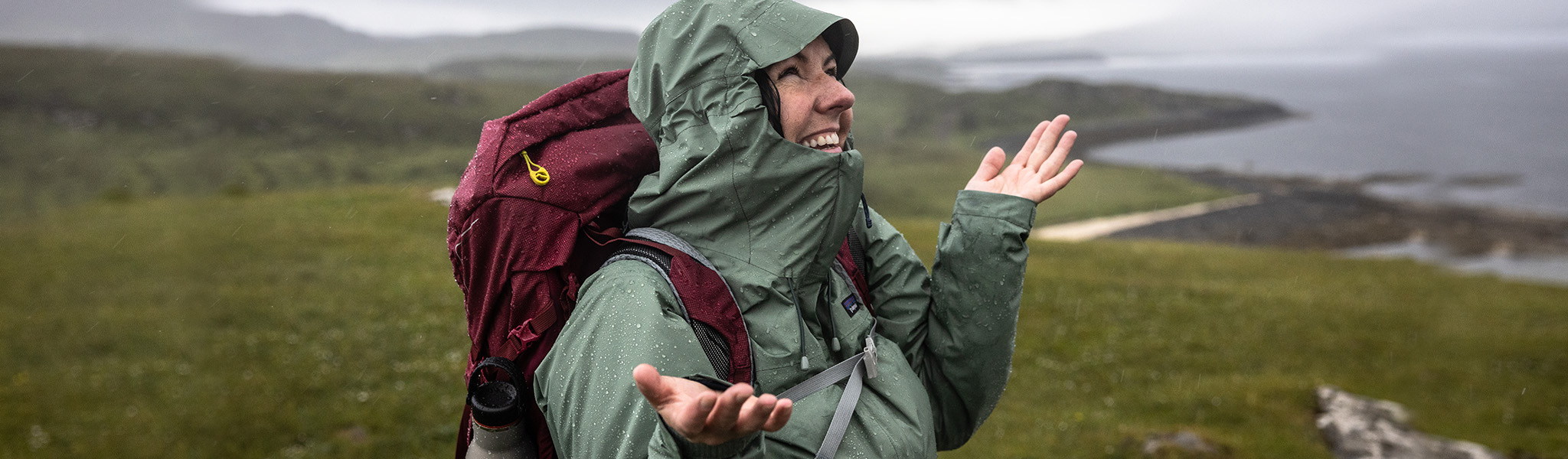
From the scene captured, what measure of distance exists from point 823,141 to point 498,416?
5.76 feet

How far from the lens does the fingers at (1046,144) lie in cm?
429

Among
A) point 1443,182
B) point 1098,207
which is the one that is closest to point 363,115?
point 1098,207

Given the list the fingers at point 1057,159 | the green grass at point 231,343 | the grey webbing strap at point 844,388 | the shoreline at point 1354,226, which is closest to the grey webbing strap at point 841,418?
the grey webbing strap at point 844,388

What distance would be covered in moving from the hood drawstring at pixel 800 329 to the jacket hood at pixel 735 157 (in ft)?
0.09

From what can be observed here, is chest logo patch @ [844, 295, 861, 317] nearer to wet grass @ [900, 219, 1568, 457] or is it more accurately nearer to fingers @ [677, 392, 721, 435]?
fingers @ [677, 392, 721, 435]

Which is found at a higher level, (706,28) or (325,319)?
(706,28)

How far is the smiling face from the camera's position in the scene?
3.67 m

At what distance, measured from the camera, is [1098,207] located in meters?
91.6

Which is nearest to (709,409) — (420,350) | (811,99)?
(811,99)

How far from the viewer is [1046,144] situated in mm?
4352

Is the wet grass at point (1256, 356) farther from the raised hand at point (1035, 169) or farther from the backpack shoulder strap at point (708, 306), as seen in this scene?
the backpack shoulder strap at point (708, 306)

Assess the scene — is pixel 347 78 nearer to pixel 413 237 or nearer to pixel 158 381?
pixel 413 237

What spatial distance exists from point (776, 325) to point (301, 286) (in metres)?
24.9

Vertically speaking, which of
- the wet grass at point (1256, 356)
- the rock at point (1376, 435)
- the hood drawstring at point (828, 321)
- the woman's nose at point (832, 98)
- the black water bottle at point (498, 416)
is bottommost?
the wet grass at point (1256, 356)
